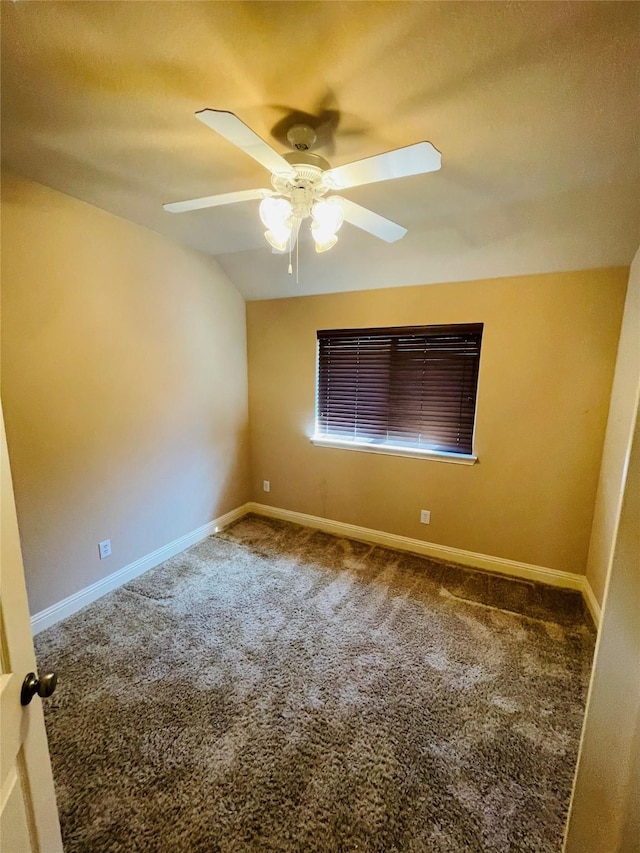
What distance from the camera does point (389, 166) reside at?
1.08 metres

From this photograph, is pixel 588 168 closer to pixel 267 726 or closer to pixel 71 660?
pixel 267 726

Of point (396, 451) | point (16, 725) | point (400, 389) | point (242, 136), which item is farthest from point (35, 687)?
point (400, 389)

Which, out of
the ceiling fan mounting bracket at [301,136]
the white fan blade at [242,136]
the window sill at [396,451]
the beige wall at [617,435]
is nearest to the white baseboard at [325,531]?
the beige wall at [617,435]

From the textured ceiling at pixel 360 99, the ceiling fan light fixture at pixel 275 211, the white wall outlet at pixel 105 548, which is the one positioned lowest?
the white wall outlet at pixel 105 548

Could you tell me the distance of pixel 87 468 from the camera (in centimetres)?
221

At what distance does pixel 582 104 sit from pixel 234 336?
2683 mm

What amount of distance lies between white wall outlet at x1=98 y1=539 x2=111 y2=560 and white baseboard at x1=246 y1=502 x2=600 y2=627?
1449 millimetres

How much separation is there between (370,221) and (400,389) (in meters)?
1.58

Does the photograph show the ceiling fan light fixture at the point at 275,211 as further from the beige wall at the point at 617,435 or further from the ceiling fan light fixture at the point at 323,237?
the beige wall at the point at 617,435

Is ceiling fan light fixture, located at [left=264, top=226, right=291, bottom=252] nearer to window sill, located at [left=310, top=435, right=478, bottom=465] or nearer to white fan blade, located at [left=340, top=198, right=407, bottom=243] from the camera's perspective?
white fan blade, located at [left=340, top=198, right=407, bottom=243]

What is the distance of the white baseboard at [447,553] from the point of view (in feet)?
8.11

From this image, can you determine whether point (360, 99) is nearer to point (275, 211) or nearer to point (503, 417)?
point (275, 211)

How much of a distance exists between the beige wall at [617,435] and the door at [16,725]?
240 centimetres

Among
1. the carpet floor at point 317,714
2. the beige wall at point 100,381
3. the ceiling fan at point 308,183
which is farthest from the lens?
the beige wall at point 100,381
